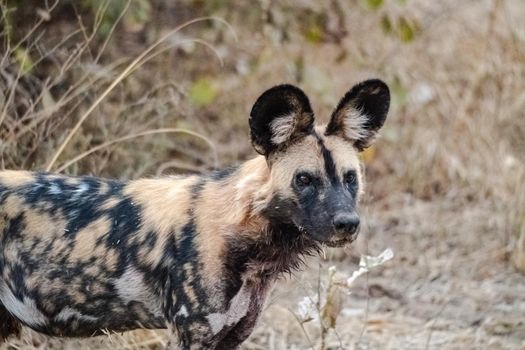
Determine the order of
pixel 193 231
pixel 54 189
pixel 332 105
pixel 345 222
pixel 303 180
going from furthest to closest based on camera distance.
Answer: pixel 332 105 < pixel 54 189 < pixel 193 231 < pixel 303 180 < pixel 345 222

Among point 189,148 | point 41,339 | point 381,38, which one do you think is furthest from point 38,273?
point 381,38

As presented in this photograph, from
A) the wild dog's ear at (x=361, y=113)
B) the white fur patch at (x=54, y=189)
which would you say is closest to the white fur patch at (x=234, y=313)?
the wild dog's ear at (x=361, y=113)

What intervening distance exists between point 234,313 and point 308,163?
584 mm

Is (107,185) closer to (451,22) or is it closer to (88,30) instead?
(88,30)

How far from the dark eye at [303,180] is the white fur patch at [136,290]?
0.67 metres

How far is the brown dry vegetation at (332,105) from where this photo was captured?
17.4 feet

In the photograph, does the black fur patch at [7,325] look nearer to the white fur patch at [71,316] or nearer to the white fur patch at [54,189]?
the white fur patch at [71,316]

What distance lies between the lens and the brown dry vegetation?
5.29 m

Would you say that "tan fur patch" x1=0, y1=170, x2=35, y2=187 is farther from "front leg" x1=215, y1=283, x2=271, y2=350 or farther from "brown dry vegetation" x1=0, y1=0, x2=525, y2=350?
"front leg" x1=215, y1=283, x2=271, y2=350

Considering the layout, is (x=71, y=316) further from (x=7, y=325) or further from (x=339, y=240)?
(x=339, y=240)

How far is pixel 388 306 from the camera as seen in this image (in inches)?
235

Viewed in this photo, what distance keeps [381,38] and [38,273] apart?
17.1 feet

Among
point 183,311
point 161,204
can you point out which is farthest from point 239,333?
point 161,204

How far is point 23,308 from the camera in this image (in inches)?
154
